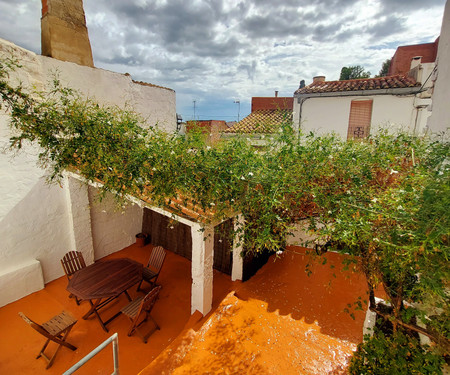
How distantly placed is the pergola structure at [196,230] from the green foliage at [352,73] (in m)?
21.4

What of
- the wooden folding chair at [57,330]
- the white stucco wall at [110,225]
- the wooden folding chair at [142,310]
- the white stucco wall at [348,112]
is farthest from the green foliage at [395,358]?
the white stucco wall at [348,112]

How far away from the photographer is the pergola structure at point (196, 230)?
3.89 m

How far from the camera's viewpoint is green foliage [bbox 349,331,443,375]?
2523 mm

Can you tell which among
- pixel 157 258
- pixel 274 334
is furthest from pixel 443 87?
pixel 157 258

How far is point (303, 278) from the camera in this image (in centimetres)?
584

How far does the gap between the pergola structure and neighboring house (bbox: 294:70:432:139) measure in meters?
5.71

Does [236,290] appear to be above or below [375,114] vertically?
below

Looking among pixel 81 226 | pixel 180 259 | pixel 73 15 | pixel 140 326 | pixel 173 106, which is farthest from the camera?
pixel 173 106

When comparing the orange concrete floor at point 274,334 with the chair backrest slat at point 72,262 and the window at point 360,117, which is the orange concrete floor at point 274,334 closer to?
the chair backrest slat at point 72,262

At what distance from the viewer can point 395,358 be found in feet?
9.06

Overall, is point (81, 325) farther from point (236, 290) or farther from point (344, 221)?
point (344, 221)

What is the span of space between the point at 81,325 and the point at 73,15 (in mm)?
7255

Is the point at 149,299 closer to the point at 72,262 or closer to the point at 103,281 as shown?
the point at 103,281

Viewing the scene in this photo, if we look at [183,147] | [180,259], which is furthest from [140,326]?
[183,147]
